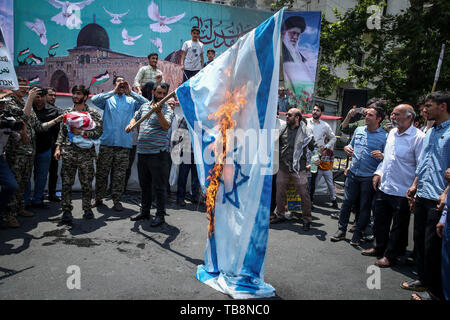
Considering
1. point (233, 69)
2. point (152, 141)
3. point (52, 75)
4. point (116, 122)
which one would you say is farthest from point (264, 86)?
point (52, 75)

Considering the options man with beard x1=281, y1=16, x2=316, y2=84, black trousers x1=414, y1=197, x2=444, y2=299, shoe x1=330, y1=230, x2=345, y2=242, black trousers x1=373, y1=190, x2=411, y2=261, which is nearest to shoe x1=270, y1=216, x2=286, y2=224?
shoe x1=330, y1=230, x2=345, y2=242

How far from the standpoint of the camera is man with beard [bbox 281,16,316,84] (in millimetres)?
9922

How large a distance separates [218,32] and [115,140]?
7.19 m

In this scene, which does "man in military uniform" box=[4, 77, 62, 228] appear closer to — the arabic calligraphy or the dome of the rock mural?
the dome of the rock mural

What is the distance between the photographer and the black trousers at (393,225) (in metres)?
4.37

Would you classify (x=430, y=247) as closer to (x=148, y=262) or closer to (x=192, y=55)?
(x=148, y=262)

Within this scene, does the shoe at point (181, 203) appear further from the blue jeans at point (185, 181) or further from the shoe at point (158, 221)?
the shoe at point (158, 221)

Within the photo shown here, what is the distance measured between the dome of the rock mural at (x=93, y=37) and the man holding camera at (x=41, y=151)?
5.58 m

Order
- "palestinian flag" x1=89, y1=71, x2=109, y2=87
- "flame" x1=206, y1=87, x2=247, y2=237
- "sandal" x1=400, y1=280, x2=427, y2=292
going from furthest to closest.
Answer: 1. "palestinian flag" x1=89, y1=71, x2=109, y2=87
2. "sandal" x1=400, y1=280, x2=427, y2=292
3. "flame" x1=206, y1=87, x2=247, y2=237

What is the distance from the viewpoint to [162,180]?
17.3ft

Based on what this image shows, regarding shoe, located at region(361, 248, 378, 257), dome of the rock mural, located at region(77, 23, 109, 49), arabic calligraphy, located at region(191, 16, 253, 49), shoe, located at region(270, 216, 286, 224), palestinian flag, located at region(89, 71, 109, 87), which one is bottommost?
shoe, located at region(361, 248, 378, 257)

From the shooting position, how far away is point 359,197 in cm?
527

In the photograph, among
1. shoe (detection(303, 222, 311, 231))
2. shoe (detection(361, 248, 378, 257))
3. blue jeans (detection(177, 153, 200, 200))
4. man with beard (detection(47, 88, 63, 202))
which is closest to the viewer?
shoe (detection(361, 248, 378, 257))

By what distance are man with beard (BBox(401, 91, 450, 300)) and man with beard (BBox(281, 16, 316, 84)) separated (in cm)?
652
